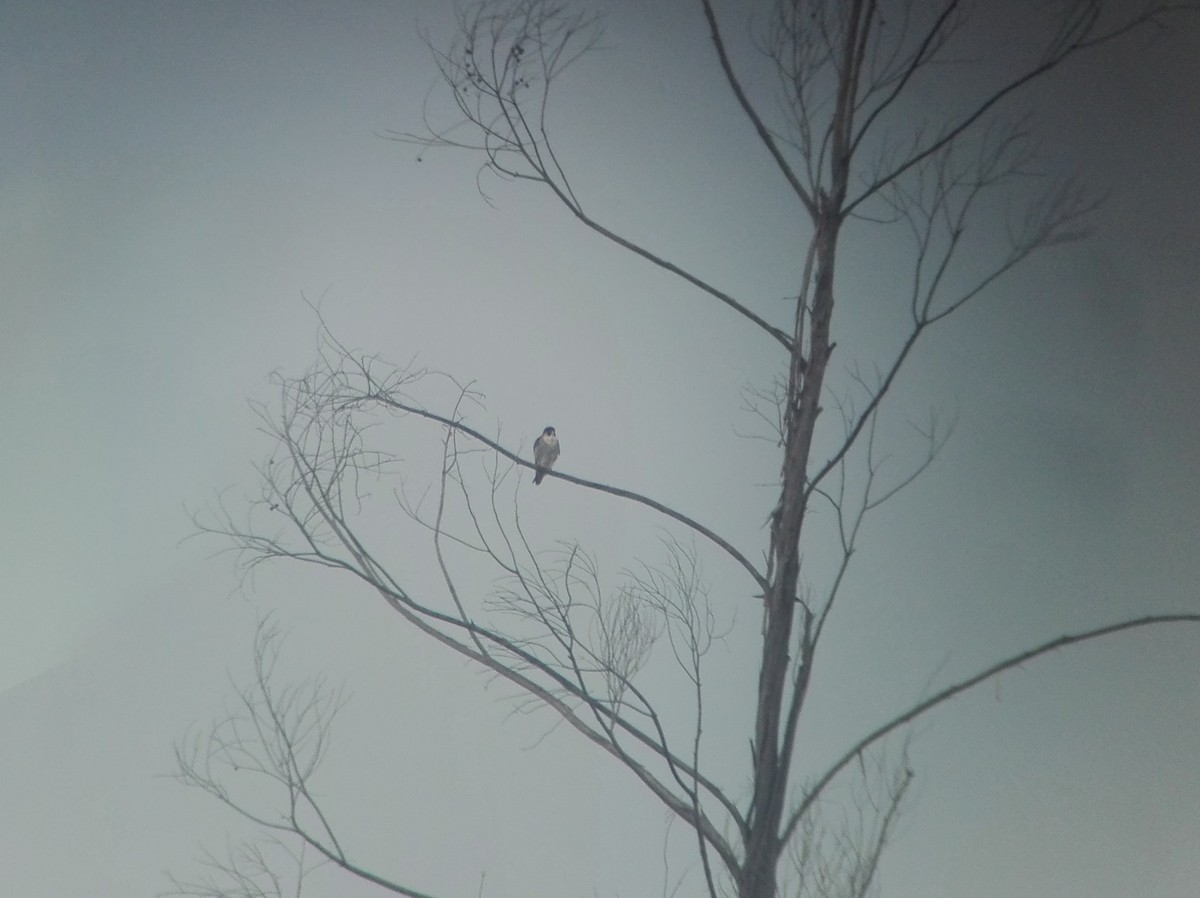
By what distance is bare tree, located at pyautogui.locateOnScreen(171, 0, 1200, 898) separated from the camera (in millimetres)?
1336

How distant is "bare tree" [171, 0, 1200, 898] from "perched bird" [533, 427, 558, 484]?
36 mm

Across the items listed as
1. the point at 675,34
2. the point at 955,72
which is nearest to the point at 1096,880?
the point at 955,72

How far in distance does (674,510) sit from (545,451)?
21 cm

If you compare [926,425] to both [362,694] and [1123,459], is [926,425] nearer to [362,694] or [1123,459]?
[1123,459]

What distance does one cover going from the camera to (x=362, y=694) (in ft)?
4.71

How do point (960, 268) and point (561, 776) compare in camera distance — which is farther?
point (960, 268)

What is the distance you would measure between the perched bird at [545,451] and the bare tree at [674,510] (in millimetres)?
36

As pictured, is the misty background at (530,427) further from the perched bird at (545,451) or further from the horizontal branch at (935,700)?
the horizontal branch at (935,700)

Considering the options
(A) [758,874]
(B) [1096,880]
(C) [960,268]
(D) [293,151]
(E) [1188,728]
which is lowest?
(A) [758,874]

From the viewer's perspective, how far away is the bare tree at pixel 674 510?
1.34m

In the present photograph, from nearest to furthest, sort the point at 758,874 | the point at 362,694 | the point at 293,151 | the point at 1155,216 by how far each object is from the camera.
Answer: the point at 758,874
the point at 362,694
the point at 293,151
the point at 1155,216

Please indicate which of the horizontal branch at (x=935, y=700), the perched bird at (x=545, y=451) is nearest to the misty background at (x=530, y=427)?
the perched bird at (x=545, y=451)

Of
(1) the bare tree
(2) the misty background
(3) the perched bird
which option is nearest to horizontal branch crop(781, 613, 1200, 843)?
(1) the bare tree

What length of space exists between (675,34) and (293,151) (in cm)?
64
